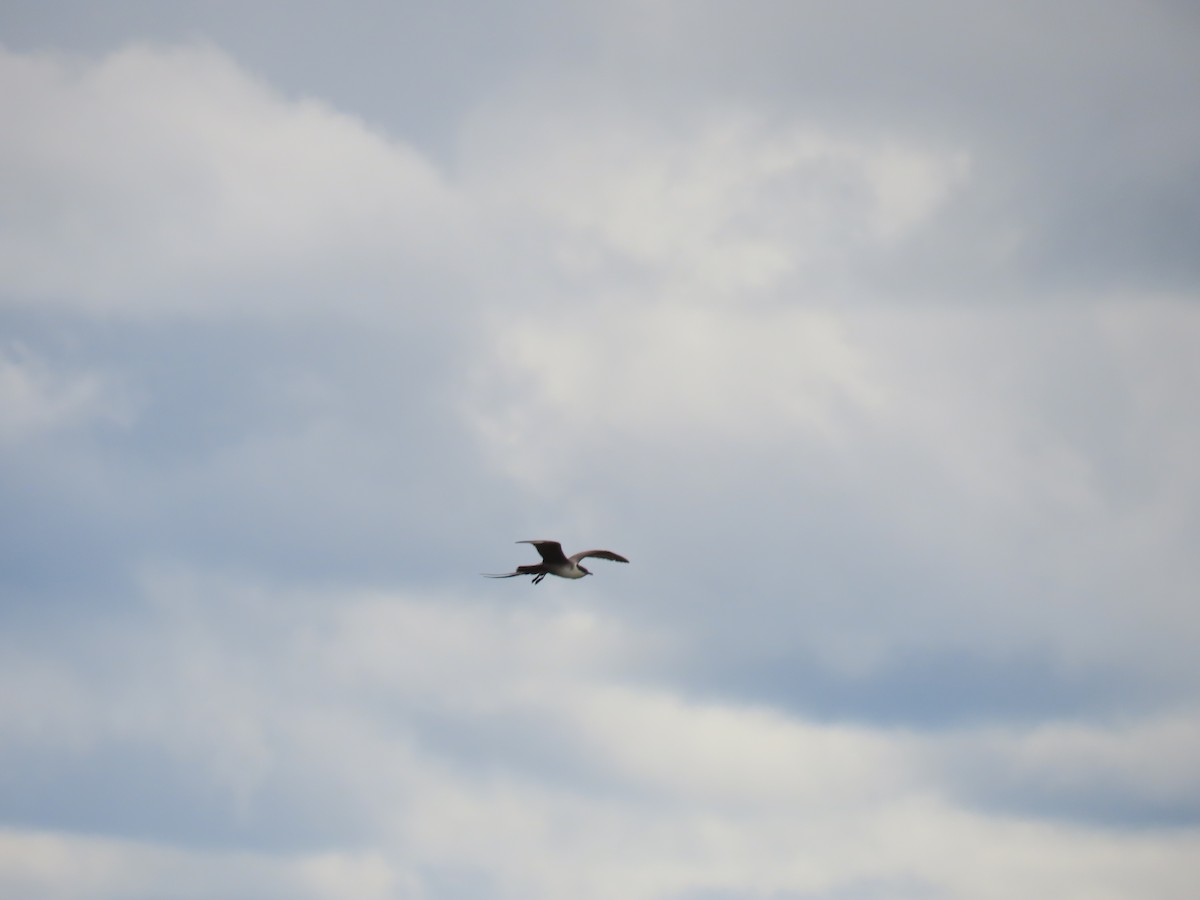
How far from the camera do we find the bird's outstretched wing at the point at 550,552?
82.3m

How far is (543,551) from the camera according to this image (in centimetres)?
8381

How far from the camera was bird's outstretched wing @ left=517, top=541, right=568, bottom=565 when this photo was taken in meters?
82.3

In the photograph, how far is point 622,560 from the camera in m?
89.9

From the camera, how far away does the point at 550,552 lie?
8381 cm

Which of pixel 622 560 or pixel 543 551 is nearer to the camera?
pixel 543 551

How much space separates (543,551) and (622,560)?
8.04 meters
